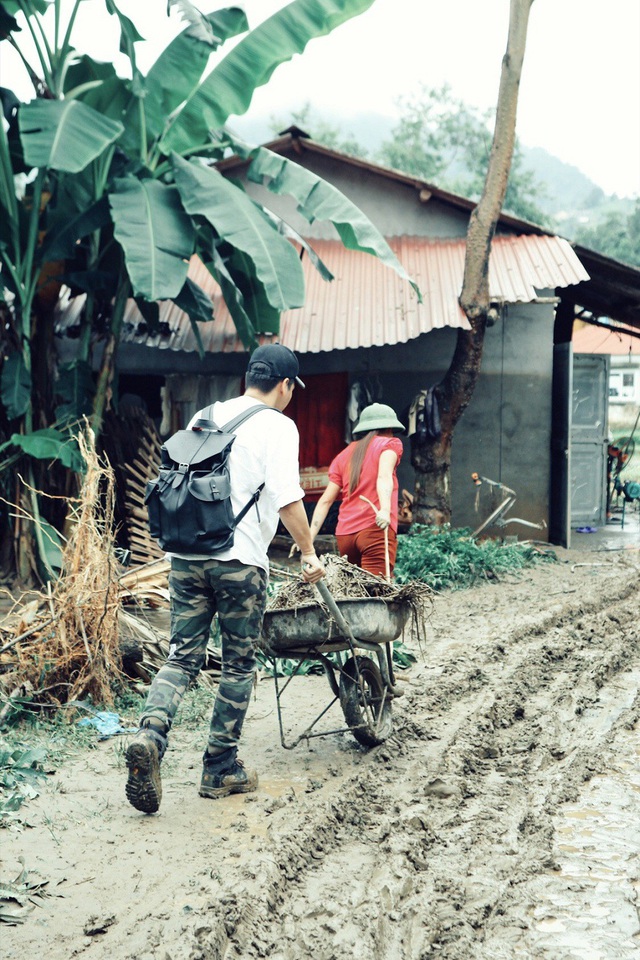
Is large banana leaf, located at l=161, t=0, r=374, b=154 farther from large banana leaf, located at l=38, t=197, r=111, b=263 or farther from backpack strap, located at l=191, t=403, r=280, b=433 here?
backpack strap, located at l=191, t=403, r=280, b=433

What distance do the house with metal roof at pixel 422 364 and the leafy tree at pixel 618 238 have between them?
98.6ft

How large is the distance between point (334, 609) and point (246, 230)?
196 inches

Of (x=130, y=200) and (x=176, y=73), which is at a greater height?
(x=176, y=73)

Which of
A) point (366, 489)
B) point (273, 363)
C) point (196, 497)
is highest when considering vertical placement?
point (273, 363)

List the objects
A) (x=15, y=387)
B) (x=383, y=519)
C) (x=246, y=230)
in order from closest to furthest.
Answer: (x=383, y=519)
(x=246, y=230)
(x=15, y=387)

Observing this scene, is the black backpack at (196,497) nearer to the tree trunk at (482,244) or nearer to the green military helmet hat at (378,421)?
the green military helmet hat at (378,421)

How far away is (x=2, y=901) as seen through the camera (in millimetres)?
3406

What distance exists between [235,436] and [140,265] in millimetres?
4145

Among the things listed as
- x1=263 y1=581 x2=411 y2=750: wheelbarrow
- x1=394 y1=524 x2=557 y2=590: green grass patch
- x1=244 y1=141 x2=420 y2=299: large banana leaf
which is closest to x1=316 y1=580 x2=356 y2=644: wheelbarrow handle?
x1=263 y1=581 x2=411 y2=750: wheelbarrow

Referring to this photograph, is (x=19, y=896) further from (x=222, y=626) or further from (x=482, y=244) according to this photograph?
(x=482, y=244)

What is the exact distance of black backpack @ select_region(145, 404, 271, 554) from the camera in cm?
428

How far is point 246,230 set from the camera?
862 cm

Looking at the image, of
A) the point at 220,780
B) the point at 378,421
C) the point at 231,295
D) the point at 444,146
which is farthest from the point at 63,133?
the point at 444,146

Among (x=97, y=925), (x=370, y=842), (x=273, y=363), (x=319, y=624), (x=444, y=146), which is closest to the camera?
(x=97, y=925)
